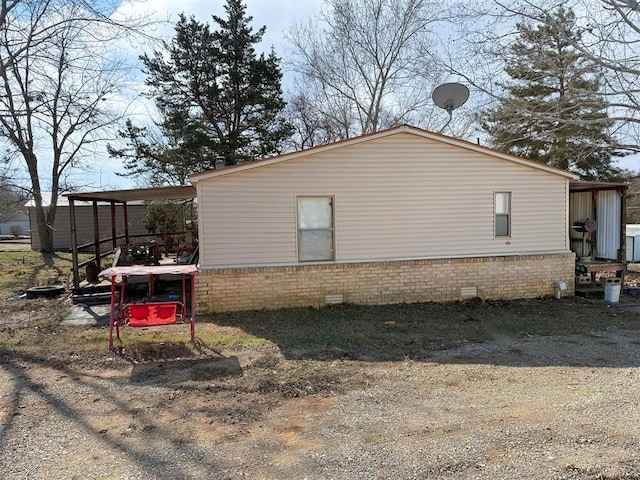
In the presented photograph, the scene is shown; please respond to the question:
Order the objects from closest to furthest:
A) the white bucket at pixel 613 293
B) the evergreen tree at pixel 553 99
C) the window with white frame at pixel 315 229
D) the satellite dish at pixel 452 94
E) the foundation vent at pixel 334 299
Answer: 1. the window with white frame at pixel 315 229
2. the foundation vent at pixel 334 299
3. the satellite dish at pixel 452 94
4. the white bucket at pixel 613 293
5. the evergreen tree at pixel 553 99

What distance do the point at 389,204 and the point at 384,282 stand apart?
159 cm

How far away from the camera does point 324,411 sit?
4.00 m

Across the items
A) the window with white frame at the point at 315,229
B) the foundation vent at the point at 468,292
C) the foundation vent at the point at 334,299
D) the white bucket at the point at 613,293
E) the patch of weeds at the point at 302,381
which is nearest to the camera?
the patch of weeds at the point at 302,381

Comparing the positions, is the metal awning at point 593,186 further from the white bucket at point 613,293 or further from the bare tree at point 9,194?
the bare tree at point 9,194

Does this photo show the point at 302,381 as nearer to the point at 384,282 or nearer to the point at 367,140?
the point at 384,282

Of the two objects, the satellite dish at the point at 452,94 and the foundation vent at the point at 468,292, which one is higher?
the satellite dish at the point at 452,94

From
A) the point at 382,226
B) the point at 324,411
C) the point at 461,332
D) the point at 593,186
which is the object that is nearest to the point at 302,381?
the point at 324,411

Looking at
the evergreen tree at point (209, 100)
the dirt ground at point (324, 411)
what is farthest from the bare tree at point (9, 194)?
the dirt ground at point (324, 411)

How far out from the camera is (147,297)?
9.93 metres

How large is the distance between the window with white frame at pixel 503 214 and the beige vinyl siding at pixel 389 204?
0.11m

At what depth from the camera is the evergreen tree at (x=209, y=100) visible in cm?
1944

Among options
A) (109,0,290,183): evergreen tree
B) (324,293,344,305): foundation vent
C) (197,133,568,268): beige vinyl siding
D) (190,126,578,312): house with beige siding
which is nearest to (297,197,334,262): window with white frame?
(190,126,578,312): house with beige siding

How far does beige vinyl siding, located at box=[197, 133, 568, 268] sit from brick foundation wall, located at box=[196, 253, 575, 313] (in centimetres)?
20

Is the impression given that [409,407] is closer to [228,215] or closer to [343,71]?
[228,215]
